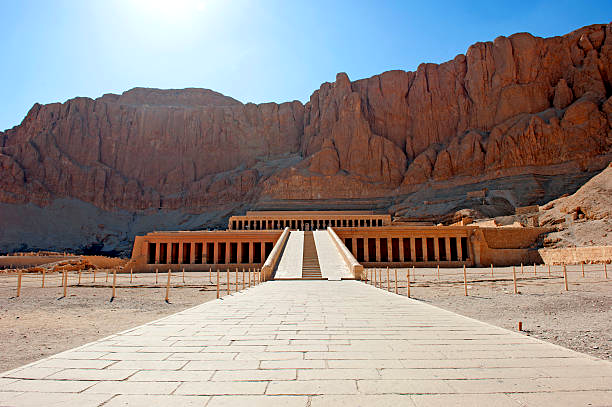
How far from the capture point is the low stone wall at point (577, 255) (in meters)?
25.1

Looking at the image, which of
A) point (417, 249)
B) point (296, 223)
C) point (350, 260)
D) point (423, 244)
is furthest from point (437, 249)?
point (296, 223)

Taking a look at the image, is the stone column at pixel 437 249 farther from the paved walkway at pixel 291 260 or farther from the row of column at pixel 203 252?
the row of column at pixel 203 252

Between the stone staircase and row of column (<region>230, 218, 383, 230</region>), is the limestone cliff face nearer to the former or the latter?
row of column (<region>230, 218, 383, 230</region>)

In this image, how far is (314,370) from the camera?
3957mm

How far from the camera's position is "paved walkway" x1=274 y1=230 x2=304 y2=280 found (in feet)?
66.1

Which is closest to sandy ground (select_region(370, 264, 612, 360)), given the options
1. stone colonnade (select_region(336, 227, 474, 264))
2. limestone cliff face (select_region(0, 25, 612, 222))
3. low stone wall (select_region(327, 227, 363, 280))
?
low stone wall (select_region(327, 227, 363, 280))

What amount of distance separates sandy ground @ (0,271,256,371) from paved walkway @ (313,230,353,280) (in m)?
6.18

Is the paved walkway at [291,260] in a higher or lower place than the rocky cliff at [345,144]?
lower

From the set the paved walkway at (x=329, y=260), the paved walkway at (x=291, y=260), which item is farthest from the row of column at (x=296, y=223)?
the paved walkway at (x=291, y=260)

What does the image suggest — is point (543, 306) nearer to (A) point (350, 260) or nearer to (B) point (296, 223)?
(A) point (350, 260)

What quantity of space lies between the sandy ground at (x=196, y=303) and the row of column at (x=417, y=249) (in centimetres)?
1379

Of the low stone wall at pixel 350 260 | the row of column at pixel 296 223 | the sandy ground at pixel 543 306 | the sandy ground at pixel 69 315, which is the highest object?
the row of column at pixel 296 223

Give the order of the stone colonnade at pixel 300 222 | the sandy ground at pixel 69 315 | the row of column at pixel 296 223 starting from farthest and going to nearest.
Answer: the row of column at pixel 296 223 → the stone colonnade at pixel 300 222 → the sandy ground at pixel 69 315

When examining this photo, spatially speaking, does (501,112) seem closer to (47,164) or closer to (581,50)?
(581,50)
